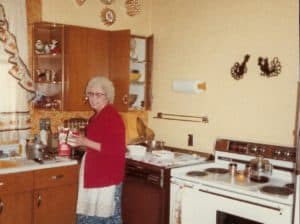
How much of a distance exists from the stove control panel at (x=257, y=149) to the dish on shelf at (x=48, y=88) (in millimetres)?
1460

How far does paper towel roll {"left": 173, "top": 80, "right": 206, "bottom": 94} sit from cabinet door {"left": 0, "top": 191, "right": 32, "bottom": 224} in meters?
1.62

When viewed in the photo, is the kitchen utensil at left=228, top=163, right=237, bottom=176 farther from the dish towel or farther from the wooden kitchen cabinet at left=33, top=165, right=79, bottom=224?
the wooden kitchen cabinet at left=33, top=165, right=79, bottom=224

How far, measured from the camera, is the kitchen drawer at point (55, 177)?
3438mm

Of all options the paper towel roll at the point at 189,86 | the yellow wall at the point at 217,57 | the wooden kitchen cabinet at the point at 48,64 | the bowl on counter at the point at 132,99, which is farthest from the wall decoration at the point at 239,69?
the wooden kitchen cabinet at the point at 48,64

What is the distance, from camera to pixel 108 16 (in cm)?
418

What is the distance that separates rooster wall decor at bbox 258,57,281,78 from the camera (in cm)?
337

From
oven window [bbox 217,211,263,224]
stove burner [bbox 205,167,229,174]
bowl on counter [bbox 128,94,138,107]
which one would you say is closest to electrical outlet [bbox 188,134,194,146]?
stove burner [bbox 205,167,229,174]

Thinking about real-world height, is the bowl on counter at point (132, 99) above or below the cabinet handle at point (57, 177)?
above

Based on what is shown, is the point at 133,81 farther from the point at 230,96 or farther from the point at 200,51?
the point at 230,96

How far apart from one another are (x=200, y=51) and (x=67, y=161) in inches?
59.4

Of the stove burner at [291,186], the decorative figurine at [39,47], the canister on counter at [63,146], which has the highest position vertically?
the decorative figurine at [39,47]

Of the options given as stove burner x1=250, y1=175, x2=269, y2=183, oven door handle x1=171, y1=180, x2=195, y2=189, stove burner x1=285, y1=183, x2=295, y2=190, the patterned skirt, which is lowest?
the patterned skirt

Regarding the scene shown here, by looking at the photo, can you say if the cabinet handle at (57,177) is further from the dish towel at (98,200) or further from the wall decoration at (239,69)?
the wall decoration at (239,69)

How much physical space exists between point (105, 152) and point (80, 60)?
1.03 metres
